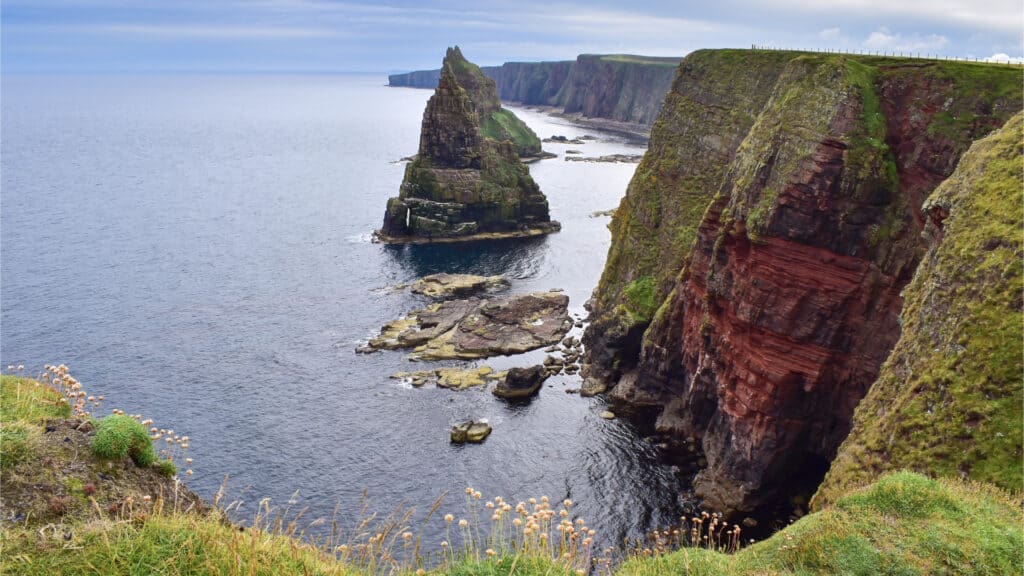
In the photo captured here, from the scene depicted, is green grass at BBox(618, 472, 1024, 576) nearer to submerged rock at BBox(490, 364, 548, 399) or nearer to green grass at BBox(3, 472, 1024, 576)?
green grass at BBox(3, 472, 1024, 576)

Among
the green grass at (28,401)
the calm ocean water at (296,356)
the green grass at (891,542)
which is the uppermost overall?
Result: the green grass at (28,401)

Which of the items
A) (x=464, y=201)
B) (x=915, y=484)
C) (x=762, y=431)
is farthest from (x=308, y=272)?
(x=915, y=484)

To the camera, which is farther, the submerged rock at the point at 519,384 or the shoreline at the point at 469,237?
the shoreline at the point at 469,237

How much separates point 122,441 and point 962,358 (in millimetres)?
34255

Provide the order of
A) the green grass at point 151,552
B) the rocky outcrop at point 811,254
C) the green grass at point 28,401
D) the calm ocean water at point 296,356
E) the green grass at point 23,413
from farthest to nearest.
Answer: the calm ocean water at point 296,356, the rocky outcrop at point 811,254, the green grass at point 28,401, the green grass at point 23,413, the green grass at point 151,552

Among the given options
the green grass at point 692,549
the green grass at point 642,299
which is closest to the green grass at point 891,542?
the green grass at point 692,549

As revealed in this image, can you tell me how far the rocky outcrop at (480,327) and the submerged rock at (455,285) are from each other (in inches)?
220

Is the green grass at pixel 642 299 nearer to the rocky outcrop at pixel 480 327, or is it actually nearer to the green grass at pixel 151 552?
the rocky outcrop at pixel 480 327

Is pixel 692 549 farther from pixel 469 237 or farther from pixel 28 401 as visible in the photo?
pixel 469 237

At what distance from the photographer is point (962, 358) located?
32375mm

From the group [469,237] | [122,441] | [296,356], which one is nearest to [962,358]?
[122,441]

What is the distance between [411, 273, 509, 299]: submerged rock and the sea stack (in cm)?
2891

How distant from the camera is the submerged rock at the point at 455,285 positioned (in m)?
114

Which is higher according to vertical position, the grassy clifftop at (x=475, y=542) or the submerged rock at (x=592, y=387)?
the grassy clifftop at (x=475, y=542)
